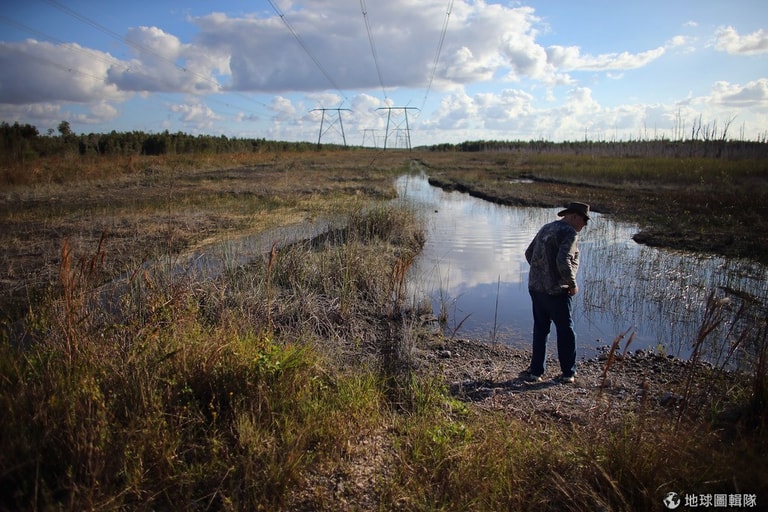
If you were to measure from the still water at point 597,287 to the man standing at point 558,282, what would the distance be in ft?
3.94

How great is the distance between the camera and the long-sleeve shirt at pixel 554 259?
486 centimetres

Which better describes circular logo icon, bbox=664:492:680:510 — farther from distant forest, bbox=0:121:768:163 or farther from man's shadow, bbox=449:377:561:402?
distant forest, bbox=0:121:768:163

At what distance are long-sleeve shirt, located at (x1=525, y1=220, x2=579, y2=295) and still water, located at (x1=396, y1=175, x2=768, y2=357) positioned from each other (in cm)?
146

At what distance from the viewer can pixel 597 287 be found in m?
8.63

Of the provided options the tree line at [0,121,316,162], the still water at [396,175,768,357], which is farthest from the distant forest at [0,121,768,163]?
the still water at [396,175,768,357]

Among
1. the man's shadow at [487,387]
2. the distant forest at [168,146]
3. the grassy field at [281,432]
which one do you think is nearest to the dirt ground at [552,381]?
the man's shadow at [487,387]

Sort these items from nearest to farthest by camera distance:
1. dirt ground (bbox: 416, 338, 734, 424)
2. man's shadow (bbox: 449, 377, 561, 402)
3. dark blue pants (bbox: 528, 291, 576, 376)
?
dirt ground (bbox: 416, 338, 734, 424) → man's shadow (bbox: 449, 377, 561, 402) → dark blue pants (bbox: 528, 291, 576, 376)

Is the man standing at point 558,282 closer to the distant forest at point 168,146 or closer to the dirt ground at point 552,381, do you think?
the dirt ground at point 552,381

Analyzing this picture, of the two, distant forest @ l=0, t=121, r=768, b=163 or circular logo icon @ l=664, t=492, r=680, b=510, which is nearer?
circular logo icon @ l=664, t=492, r=680, b=510

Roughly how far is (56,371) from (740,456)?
442 centimetres

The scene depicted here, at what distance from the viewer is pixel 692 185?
20.4 m

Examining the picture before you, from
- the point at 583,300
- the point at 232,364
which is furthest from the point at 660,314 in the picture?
the point at 232,364

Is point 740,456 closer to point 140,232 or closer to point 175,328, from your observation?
point 175,328

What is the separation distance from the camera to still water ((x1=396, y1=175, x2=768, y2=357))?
22.4 feet
